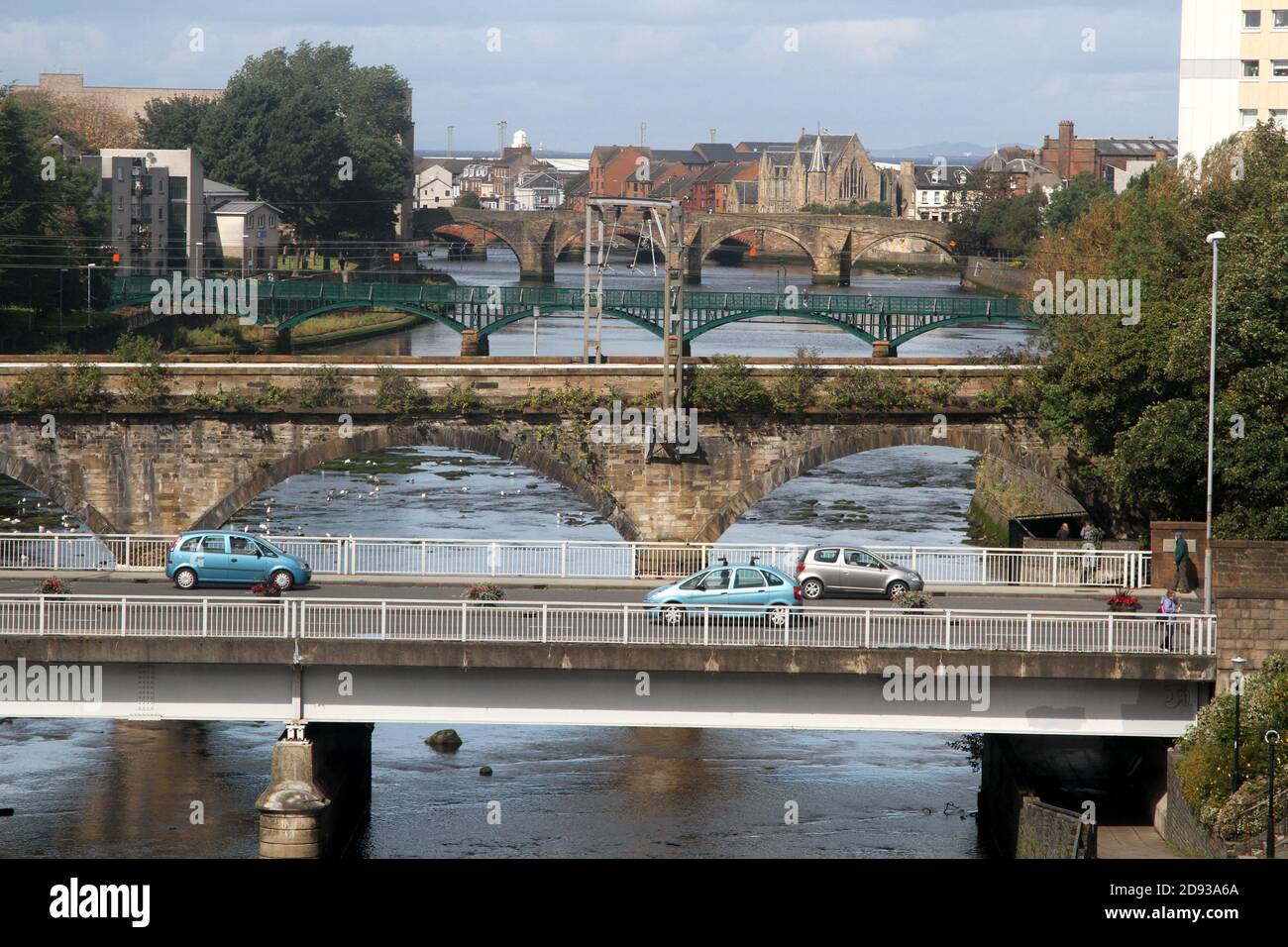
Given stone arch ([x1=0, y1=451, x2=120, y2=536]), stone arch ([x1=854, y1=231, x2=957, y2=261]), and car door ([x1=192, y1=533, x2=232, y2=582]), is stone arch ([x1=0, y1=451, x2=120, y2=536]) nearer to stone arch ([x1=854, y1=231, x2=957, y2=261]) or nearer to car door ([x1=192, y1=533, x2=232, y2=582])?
car door ([x1=192, y1=533, x2=232, y2=582])

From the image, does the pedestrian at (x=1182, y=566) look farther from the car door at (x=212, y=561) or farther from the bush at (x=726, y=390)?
the car door at (x=212, y=561)

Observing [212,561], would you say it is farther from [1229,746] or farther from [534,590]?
[1229,746]

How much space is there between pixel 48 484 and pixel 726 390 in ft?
58.0

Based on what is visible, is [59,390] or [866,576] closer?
[866,576]

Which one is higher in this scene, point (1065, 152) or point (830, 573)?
point (1065, 152)

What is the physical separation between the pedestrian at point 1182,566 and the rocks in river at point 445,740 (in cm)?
1558

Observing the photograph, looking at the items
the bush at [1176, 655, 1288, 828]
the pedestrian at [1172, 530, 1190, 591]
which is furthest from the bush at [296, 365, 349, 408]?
the bush at [1176, 655, 1288, 828]

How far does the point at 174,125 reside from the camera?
447 feet

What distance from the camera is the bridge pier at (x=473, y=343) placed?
83500 mm

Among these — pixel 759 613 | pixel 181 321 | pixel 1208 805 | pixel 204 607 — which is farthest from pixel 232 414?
pixel 181 321

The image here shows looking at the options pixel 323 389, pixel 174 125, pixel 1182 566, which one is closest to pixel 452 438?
pixel 323 389

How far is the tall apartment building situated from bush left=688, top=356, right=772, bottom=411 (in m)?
43.6
